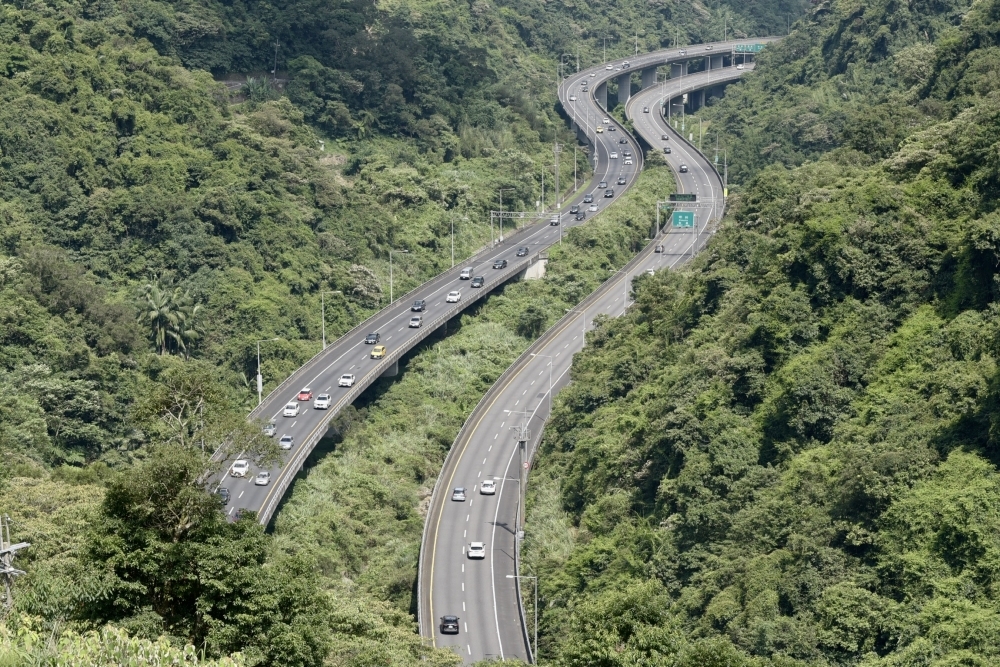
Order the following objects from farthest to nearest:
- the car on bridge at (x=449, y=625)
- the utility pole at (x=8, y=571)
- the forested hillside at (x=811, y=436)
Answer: the car on bridge at (x=449, y=625) → the forested hillside at (x=811, y=436) → the utility pole at (x=8, y=571)

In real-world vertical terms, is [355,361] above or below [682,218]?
below

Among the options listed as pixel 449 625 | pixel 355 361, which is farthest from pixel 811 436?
pixel 355 361

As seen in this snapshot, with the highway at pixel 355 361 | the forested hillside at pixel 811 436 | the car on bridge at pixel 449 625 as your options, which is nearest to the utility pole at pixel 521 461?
the forested hillside at pixel 811 436

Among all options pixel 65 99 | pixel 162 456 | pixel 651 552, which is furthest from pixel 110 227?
pixel 162 456

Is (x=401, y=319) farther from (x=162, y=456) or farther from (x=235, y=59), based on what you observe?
(x=162, y=456)

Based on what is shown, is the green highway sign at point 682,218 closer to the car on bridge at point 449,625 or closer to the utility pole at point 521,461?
the utility pole at point 521,461

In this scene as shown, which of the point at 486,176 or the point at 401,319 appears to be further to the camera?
the point at 486,176

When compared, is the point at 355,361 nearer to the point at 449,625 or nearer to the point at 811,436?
the point at 449,625
